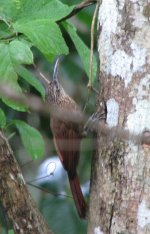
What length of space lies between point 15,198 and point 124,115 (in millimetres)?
389

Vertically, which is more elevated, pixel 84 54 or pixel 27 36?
pixel 27 36

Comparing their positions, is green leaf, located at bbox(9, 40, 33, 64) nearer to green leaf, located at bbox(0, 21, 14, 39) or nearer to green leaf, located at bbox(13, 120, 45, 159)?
green leaf, located at bbox(0, 21, 14, 39)

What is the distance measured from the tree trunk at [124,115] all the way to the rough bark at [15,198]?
191mm

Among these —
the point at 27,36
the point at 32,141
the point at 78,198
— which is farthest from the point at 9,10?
the point at 78,198

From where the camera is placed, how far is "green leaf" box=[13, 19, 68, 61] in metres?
2.00

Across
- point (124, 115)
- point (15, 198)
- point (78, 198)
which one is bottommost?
point (78, 198)

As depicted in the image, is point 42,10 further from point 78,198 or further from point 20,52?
point 78,198

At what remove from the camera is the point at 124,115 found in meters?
1.98

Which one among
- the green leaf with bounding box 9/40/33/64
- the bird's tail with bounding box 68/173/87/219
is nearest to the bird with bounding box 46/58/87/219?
the bird's tail with bounding box 68/173/87/219

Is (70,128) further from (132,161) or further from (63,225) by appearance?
(63,225)

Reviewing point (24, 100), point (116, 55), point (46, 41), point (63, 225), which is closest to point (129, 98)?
point (116, 55)

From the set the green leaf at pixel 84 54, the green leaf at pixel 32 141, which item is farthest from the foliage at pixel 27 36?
the green leaf at pixel 32 141

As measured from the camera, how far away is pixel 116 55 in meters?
2.01

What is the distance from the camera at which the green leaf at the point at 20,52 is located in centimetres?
194
